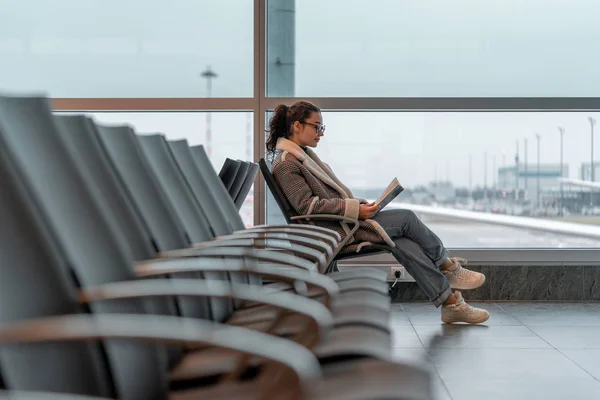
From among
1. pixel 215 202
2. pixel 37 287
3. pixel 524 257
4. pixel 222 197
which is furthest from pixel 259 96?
pixel 37 287

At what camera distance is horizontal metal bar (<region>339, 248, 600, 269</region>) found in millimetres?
5625

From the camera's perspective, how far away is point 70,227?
152 cm

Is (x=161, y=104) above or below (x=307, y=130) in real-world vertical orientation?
above

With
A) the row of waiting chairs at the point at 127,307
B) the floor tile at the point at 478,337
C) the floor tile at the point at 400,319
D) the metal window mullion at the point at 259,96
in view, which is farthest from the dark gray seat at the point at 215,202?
the metal window mullion at the point at 259,96

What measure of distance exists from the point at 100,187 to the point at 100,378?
26.5 inches

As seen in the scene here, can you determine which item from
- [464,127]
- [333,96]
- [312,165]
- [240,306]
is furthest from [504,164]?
[240,306]

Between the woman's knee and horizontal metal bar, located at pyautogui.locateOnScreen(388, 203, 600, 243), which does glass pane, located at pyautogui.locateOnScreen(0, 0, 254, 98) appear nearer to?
horizontal metal bar, located at pyautogui.locateOnScreen(388, 203, 600, 243)

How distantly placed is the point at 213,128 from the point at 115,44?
94 cm

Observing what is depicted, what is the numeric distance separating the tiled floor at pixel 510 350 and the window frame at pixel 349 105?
1.25ft

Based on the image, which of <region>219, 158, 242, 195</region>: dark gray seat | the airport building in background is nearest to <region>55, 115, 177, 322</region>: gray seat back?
<region>219, 158, 242, 195</region>: dark gray seat

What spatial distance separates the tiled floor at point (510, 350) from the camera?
3.05m

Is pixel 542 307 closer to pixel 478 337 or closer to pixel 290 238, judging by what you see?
pixel 478 337

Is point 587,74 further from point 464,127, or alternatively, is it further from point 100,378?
point 100,378

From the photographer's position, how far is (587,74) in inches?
224
